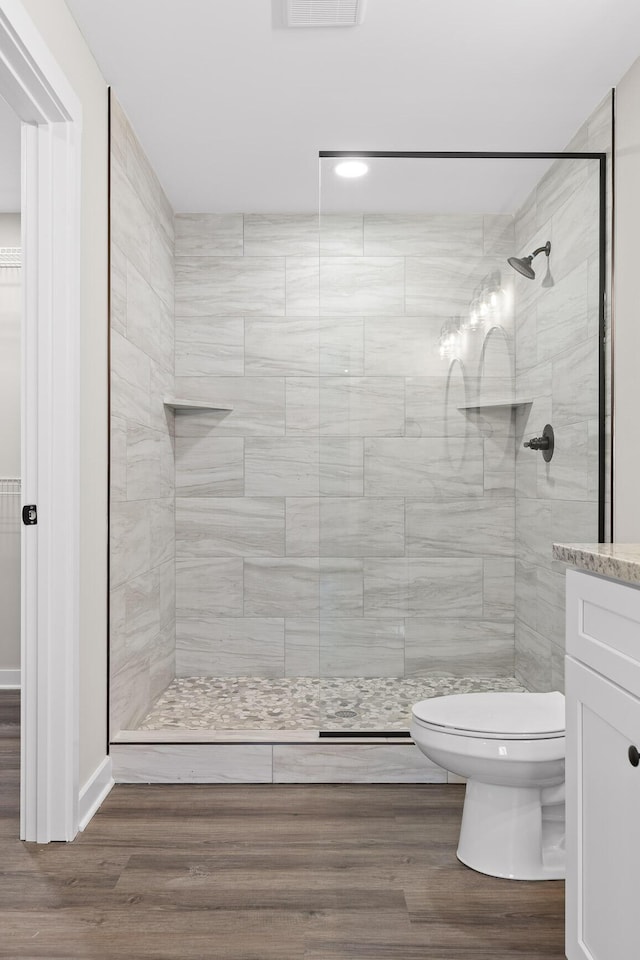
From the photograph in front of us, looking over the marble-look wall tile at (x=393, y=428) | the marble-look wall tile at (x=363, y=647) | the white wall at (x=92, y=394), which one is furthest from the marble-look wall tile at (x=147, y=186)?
the marble-look wall tile at (x=363, y=647)

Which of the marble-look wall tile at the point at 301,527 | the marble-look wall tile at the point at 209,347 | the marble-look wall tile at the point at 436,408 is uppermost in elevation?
the marble-look wall tile at the point at 209,347

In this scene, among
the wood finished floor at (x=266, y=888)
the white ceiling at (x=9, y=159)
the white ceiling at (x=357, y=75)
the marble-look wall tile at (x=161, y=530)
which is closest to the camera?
the wood finished floor at (x=266, y=888)

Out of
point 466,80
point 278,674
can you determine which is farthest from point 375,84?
point 278,674

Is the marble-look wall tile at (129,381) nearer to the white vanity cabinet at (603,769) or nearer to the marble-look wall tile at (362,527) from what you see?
the marble-look wall tile at (362,527)

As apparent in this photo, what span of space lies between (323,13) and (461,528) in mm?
1694

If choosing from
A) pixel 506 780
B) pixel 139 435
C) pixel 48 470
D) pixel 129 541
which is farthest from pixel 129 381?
pixel 506 780

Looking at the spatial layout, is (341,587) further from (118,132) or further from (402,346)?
(118,132)

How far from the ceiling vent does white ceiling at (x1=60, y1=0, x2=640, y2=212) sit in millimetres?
49

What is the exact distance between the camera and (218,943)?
1.78m

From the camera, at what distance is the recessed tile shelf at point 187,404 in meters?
3.75

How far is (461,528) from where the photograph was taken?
9.00ft

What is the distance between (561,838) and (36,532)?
175cm

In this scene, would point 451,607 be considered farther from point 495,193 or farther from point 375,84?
point 375,84

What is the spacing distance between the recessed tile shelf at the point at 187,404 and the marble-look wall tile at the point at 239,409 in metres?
0.04
